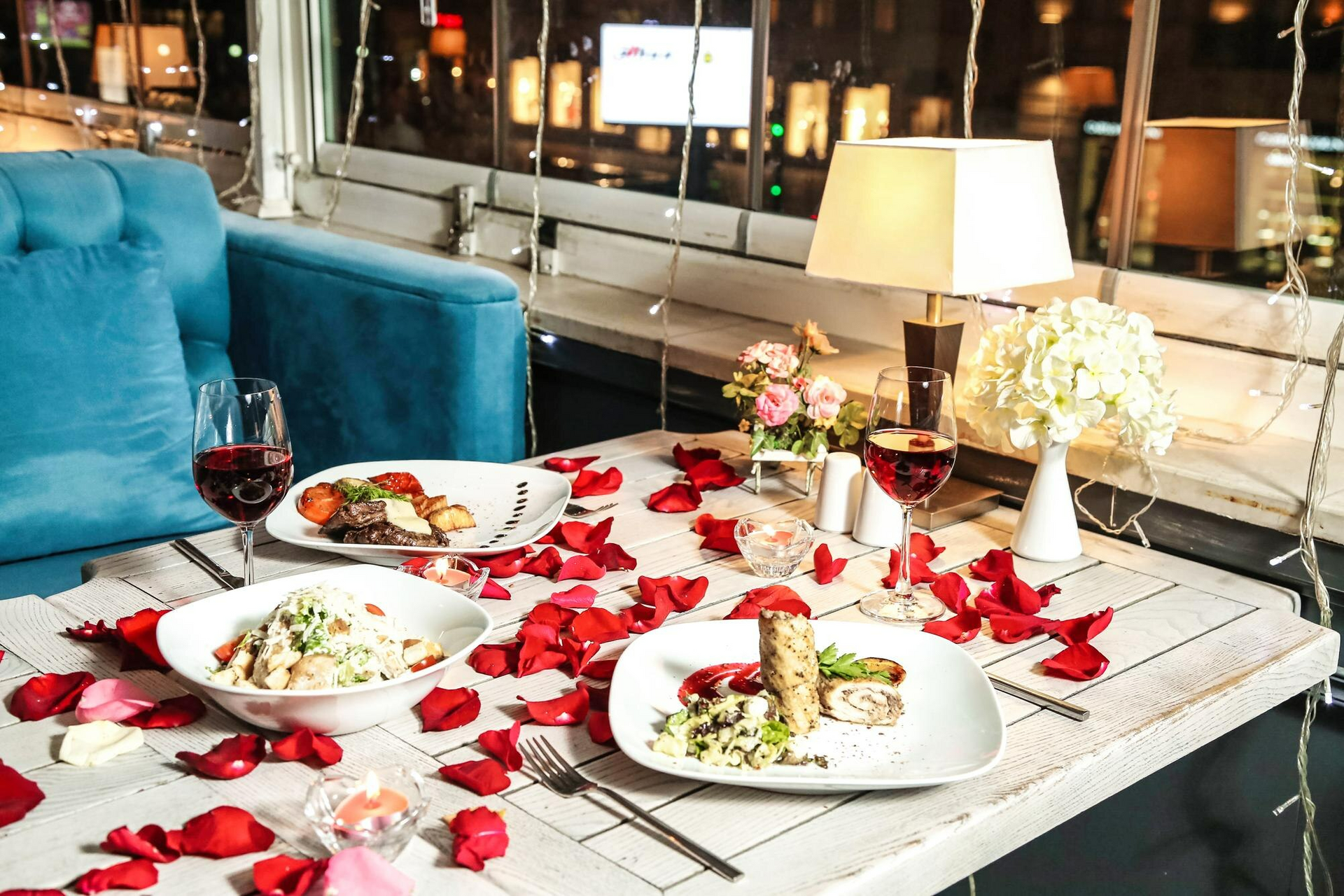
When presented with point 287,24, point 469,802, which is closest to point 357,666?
point 469,802

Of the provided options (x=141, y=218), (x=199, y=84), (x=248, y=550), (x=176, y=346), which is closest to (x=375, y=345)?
(x=176, y=346)

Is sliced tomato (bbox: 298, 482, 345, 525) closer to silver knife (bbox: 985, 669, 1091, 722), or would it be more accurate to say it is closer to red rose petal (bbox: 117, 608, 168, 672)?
red rose petal (bbox: 117, 608, 168, 672)

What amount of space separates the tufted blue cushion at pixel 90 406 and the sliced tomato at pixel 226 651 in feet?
3.13

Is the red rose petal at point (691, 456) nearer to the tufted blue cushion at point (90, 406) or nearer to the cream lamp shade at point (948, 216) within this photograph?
the cream lamp shade at point (948, 216)

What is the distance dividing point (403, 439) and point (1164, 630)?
1.34m

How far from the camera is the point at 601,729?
949 mm

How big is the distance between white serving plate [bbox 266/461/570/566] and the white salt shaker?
1.12 ft

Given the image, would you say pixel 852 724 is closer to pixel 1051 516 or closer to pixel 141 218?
pixel 1051 516

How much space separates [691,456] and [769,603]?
1.61ft

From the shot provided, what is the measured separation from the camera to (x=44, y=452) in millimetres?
1807

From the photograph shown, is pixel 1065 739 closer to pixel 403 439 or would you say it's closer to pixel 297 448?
pixel 403 439

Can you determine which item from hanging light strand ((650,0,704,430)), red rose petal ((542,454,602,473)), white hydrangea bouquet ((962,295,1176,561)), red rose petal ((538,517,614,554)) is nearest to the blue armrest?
hanging light strand ((650,0,704,430))

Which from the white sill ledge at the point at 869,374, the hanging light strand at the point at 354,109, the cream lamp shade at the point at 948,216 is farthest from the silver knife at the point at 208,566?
the hanging light strand at the point at 354,109

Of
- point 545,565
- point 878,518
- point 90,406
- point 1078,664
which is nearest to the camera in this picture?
point 1078,664
